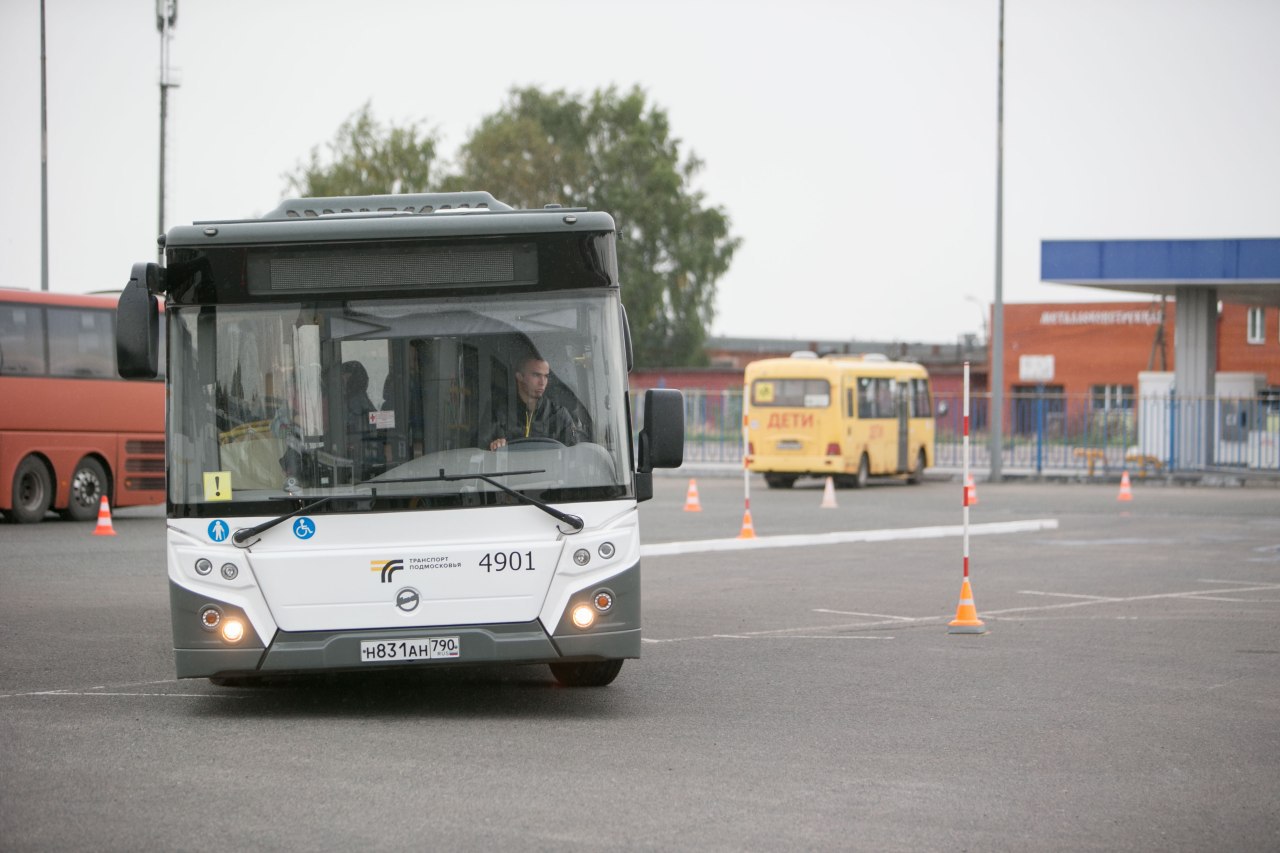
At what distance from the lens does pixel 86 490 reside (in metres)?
25.1

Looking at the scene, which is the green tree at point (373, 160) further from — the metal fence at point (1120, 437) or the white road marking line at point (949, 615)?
the white road marking line at point (949, 615)

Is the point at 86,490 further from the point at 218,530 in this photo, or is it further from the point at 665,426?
the point at 665,426

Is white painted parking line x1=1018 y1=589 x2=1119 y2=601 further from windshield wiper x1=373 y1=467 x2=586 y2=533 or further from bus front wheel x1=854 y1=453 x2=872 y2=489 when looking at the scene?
bus front wheel x1=854 y1=453 x2=872 y2=489

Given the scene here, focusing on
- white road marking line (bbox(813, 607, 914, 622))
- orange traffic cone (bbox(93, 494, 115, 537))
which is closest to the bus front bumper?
white road marking line (bbox(813, 607, 914, 622))

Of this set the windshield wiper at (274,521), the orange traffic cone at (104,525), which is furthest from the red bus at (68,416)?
the windshield wiper at (274,521)

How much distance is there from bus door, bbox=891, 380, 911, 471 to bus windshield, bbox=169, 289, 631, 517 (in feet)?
102

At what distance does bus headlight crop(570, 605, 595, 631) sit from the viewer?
9148mm

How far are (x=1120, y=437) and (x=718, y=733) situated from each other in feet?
117

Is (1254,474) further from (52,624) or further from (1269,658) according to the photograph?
(52,624)

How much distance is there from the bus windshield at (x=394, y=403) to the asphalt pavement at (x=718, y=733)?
4.05ft

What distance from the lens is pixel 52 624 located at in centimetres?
1321

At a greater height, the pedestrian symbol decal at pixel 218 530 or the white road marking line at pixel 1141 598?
the pedestrian symbol decal at pixel 218 530

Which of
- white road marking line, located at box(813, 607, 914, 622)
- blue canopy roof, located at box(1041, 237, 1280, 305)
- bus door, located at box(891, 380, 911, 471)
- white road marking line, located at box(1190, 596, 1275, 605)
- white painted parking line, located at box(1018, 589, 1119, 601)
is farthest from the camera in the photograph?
bus door, located at box(891, 380, 911, 471)

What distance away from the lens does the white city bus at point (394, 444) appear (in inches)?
355
